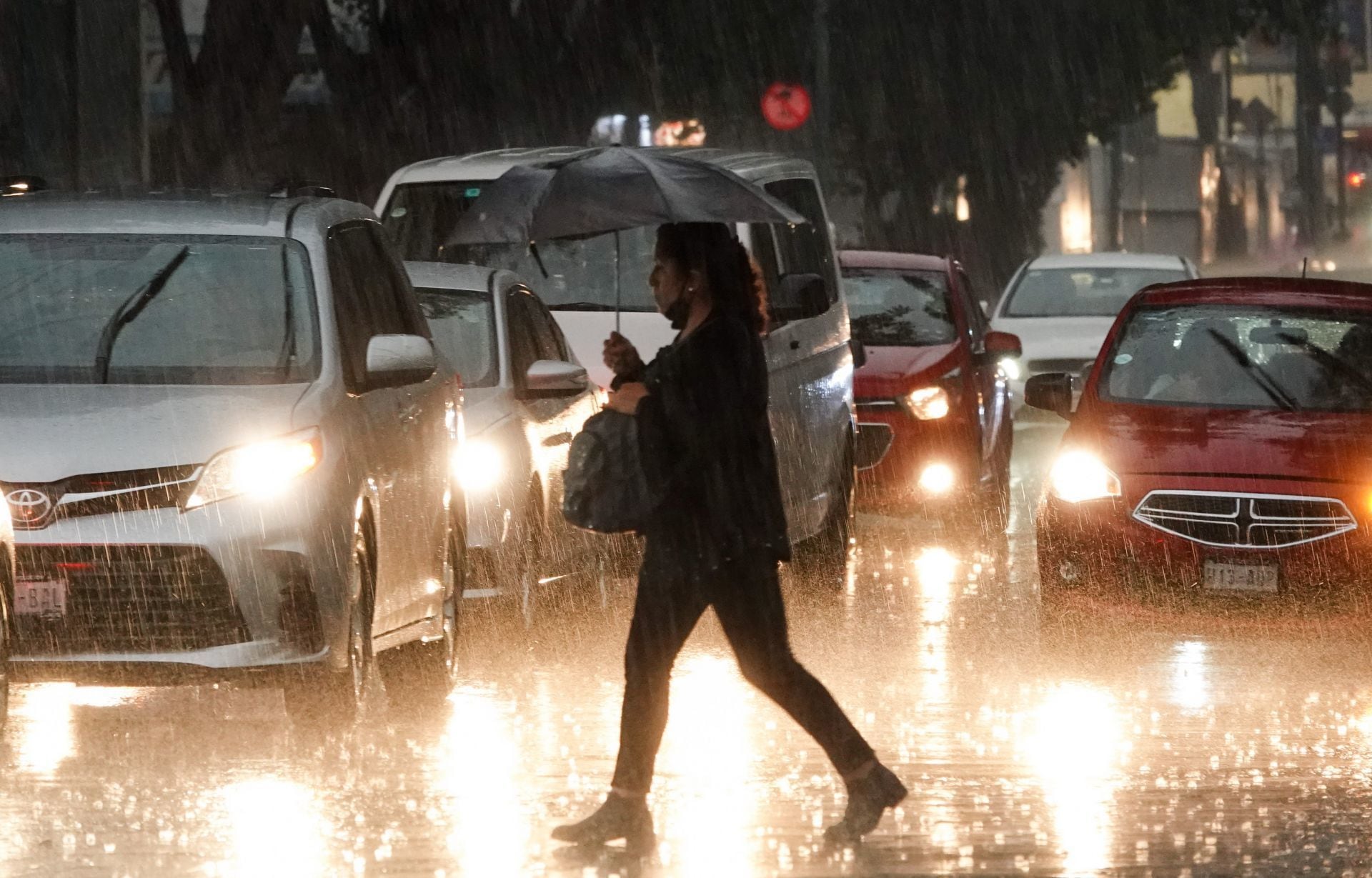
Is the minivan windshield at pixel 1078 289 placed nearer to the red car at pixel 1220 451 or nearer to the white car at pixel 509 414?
the red car at pixel 1220 451

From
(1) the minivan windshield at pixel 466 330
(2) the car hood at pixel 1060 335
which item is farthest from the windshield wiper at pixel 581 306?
(2) the car hood at pixel 1060 335

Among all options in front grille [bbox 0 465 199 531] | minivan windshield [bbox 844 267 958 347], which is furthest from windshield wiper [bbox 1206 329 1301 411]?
front grille [bbox 0 465 199 531]

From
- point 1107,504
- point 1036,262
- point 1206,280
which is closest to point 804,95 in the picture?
point 1036,262

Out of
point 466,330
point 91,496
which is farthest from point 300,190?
point 91,496

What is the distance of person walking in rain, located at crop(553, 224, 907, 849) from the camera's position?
294 inches

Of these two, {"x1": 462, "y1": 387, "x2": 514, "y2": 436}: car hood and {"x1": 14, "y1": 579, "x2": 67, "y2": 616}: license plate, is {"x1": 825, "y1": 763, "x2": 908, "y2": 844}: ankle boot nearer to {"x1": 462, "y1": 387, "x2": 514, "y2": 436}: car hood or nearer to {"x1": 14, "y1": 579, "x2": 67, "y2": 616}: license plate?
{"x1": 14, "y1": 579, "x2": 67, "y2": 616}: license plate

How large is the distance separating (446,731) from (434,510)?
1091 millimetres

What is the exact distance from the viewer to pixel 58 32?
1870 cm

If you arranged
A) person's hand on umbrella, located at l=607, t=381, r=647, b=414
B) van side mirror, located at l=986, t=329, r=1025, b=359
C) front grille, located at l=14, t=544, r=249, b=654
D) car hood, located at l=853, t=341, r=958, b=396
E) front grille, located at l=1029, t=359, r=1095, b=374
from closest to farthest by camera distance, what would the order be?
person's hand on umbrella, located at l=607, t=381, r=647, b=414
front grille, located at l=14, t=544, r=249, b=654
car hood, located at l=853, t=341, r=958, b=396
van side mirror, located at l=986, t=329, r=1025, b=359
front grille, located at l=1029, t=359, r=1095, b=374

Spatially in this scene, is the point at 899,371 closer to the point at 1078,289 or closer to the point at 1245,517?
the point at 1245,517

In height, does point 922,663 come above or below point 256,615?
below

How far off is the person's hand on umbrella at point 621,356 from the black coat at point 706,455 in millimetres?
70

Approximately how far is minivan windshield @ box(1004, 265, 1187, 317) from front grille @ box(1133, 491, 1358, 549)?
40.6 ft

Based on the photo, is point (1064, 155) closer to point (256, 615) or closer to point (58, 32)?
point (58, 32)
